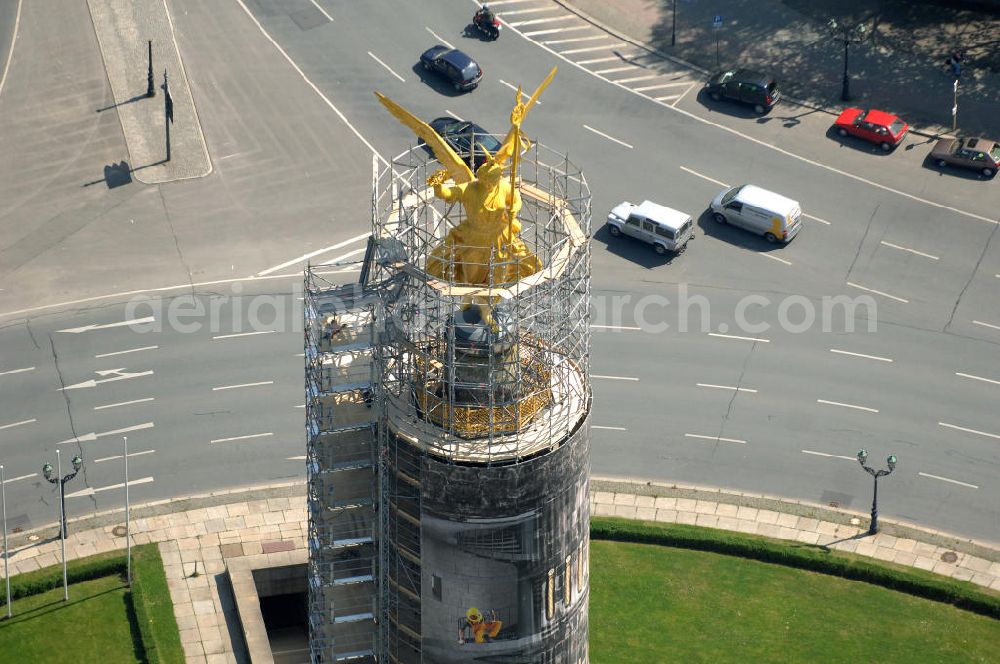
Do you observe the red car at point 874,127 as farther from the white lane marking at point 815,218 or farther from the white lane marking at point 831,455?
the white lane marking at point 831,455

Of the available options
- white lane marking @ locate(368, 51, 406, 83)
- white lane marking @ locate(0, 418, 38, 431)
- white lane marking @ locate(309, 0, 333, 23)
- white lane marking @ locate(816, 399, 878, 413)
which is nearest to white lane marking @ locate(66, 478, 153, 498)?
white lane marking @ locate(0, 418, 38, 431)

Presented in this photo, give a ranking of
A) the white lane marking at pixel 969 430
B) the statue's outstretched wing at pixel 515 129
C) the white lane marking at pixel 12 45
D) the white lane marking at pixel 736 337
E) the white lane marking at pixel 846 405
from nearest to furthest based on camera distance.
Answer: the statue's outstretched wing at pixel 515 129
the white lane marking at pixel 969 430
the white lane marking at pixel 846 405
the white lane marking at pixel 736 337
the white lane marking at pixel 12 45

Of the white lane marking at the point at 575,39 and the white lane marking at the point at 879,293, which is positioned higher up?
the white lane marking at the point at 575,39

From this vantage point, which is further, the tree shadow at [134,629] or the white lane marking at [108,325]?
the white lane marking at [108,325]

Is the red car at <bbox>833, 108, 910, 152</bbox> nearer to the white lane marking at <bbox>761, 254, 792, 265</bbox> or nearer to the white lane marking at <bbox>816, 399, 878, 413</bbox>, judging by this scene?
the white lane marking at <bbox>761, 254, 792, 265</bbox>

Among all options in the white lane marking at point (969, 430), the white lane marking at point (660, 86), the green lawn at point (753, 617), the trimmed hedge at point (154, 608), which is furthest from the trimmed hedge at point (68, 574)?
the white lane marking at point (660, 86)

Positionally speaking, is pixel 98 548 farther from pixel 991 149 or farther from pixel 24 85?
pixel 991 149
